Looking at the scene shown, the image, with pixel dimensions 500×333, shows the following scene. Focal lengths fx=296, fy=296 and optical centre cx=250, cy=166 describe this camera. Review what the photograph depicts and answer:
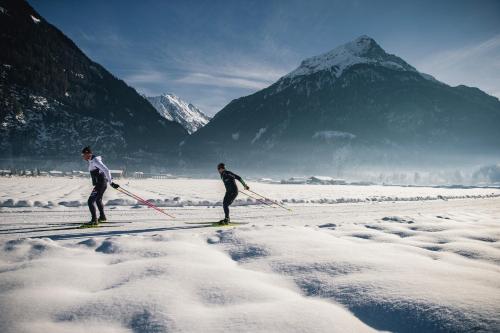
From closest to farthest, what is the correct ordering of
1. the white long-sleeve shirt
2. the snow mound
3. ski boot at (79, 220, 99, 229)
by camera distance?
the snow mound < ski boot at (79, 220, 99, 229) < the white long-sleeve shirt

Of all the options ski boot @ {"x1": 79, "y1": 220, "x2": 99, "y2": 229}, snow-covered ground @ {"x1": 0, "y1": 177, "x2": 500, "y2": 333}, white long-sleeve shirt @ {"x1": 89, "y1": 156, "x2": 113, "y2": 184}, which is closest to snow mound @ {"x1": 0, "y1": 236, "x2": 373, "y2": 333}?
snow-covered ground @ {"x1": 0, "y1": 177, "x2": 500, "y2": 333}

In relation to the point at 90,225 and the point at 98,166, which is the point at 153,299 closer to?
the point at 90,225

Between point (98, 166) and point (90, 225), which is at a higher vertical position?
point (98, 166)

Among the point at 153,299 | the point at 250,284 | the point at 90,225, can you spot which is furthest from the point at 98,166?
the point at 250,284

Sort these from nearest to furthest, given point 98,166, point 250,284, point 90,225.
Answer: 1. point 250,284
2. point 90,225
3. point 98,166

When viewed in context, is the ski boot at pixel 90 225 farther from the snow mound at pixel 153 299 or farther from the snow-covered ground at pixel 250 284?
the snow mound at pixel 153 299

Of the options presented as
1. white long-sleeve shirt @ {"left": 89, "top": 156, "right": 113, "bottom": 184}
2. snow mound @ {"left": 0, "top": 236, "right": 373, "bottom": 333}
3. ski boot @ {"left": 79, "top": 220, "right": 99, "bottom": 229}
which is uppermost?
white long-sleeve shirt @ {"left": 89, "top": 156, "right": 113, "bottom": 184}

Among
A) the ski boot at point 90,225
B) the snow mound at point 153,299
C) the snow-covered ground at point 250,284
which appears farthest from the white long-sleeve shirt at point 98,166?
the snow mound at point 153,299

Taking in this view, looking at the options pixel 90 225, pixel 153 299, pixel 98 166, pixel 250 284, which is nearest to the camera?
pixel 153 299

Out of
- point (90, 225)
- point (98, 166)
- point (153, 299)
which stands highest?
point (98, 166)

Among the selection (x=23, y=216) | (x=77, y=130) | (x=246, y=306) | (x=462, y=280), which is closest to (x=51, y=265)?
(x=246, y=306)

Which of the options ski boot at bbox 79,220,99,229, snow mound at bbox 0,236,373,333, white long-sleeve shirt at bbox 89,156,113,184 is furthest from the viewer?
white long-sleeve shirt at bbox 89,156,113,184

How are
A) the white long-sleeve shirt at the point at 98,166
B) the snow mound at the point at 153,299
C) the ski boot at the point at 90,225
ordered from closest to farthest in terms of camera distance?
the snow mound at the point at 153,299
the ski boot at the point at 90,225
the white long-sleeve shirt at the point at 98,166

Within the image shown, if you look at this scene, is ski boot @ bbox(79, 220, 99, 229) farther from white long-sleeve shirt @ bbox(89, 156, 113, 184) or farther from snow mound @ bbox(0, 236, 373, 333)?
snow mound @ bbox(0, 236, 373, 333)
